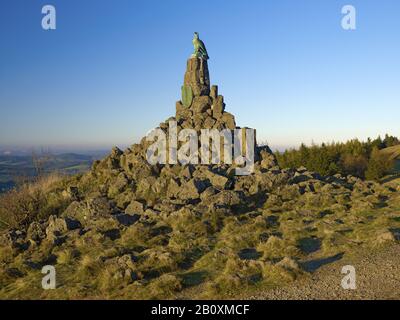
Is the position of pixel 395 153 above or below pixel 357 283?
above

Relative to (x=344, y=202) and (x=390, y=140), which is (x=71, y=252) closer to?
(x=344, y=202)

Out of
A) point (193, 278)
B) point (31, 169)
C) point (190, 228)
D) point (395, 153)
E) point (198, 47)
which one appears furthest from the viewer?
point (395, 153)

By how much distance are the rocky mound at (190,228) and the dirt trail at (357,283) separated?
803 millimetres

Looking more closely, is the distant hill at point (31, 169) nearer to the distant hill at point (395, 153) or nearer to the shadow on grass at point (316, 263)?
the shadow on grass at point (316, 263)

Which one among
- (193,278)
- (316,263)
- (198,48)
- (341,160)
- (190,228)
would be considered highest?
(198,48)

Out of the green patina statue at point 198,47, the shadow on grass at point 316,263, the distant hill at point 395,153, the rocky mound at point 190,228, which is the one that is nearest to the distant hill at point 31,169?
the rocky mound at point 190,228

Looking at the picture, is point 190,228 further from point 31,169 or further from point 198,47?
point 31,169

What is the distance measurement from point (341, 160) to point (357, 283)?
145 ft

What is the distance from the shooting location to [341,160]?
55125 mm

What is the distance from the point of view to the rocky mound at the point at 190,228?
15.8 m

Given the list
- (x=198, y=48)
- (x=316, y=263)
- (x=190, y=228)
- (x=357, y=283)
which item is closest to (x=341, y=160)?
(x=198, y=48)

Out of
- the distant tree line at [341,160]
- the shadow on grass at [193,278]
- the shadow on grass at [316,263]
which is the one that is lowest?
the shadow on grass at [193,278]
